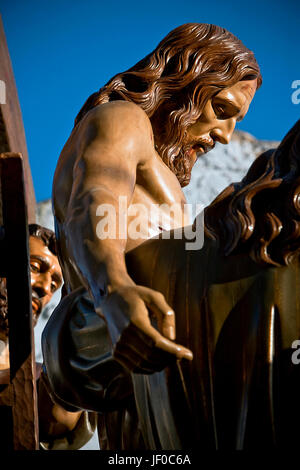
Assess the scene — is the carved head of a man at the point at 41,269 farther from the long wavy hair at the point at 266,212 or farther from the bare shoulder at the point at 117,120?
the long wavy hair at the point at 266,212

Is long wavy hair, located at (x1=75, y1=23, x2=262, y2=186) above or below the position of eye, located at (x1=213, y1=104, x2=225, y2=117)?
above

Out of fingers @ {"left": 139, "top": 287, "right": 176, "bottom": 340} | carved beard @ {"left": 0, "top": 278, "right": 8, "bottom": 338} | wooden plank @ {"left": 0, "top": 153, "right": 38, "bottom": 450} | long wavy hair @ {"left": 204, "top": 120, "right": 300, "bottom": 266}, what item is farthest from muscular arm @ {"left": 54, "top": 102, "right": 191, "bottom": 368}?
carved beard @ {"left": 0, "top": 278, "right": 8, "bottom": 338}

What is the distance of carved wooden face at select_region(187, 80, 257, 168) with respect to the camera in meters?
1.66

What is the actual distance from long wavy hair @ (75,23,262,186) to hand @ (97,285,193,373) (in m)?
0.55

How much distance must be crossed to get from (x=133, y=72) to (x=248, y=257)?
503mm

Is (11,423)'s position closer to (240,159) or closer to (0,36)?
(0,36)

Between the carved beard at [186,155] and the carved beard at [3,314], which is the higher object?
the carved beard at [186,155]

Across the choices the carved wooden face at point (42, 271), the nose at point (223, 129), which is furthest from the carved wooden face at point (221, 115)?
the carved wooden face at point (42, 271)

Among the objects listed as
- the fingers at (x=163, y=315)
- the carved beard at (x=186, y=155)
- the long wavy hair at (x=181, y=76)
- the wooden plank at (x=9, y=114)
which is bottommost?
the fingers at (x=163, y=315)

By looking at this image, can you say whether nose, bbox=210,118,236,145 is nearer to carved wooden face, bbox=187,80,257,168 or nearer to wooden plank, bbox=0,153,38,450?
carved wooden face, bbox=187,80,257,168

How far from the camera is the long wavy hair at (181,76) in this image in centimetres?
164

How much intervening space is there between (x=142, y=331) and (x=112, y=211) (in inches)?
9.4

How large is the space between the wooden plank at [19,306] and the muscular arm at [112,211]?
237mm

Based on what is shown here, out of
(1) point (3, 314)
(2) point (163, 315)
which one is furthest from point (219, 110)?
(1) point (3, 314)
